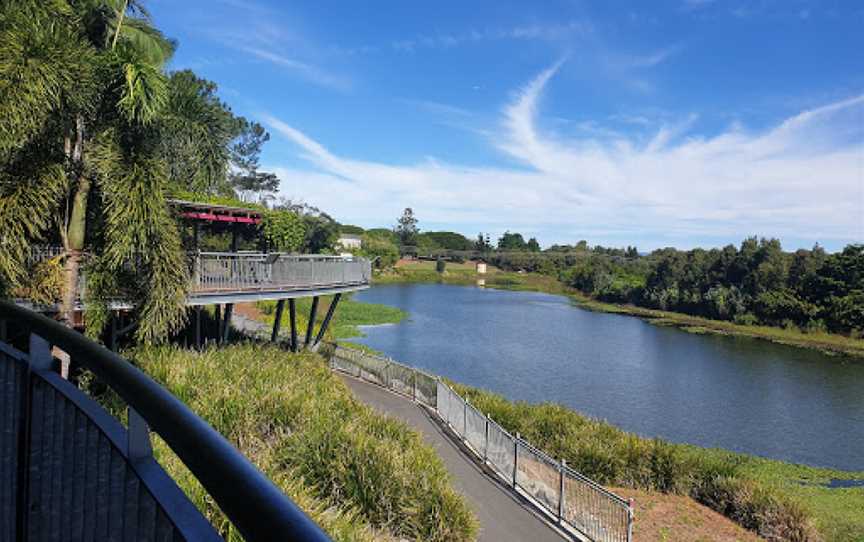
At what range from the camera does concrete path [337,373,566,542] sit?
10047 mm

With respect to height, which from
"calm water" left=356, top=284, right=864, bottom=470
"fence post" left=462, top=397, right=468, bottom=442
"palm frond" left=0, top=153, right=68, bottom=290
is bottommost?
"calm water" left=356, top=284, right=864, bottom=470

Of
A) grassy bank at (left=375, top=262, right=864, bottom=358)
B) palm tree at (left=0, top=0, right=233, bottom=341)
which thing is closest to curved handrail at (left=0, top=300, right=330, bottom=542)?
palm tree at (left=0, top=0, right=233, bottom=341)

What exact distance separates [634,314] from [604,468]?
68963mm

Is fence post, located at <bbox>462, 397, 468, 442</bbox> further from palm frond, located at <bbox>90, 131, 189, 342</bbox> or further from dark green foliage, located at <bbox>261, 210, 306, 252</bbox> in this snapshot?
dark green foliage, located at <bbox>261, 210, 306, 252</bbox>

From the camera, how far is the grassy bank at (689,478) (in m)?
13.5

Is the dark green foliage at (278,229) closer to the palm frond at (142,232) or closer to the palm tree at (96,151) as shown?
the palm tree at (96,151)

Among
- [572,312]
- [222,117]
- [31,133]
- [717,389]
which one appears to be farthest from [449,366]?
[572,312]

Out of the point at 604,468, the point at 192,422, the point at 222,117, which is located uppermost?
the point at 222,117

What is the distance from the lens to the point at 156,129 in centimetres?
1081

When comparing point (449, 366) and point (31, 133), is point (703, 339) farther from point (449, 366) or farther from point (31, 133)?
point (31, 133)

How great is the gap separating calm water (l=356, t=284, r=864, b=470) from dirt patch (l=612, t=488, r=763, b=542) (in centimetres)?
1031

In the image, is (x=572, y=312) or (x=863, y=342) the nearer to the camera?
(x=863, y=342)

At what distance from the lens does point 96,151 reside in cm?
1014

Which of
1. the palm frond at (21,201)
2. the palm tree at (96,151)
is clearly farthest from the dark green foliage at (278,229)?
the palm frond at (21,201)
